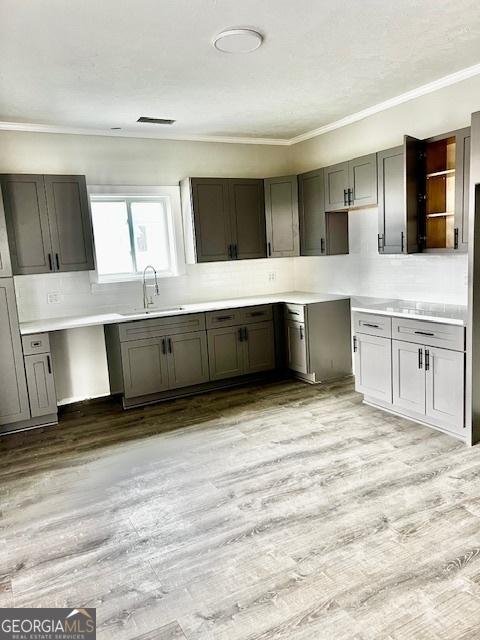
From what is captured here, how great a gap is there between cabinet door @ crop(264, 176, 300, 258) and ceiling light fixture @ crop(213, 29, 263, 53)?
7.76ft

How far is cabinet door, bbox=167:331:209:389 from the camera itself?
15.7 ft

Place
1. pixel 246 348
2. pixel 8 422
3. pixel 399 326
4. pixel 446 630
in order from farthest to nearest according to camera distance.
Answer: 1. pixel 246 348
2. pixel 8 422
3. pixel 399 326
4. pixel 446 630

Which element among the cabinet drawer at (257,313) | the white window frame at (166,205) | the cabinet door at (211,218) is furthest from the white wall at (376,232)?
the white window frame at (166,205)

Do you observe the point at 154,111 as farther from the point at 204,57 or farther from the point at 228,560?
the point at 228,560

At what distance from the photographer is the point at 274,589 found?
83.1 inches

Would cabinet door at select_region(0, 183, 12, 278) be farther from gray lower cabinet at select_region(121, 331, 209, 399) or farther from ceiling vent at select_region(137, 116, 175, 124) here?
ceiling vent at select_region(137, 116, 175, 124)

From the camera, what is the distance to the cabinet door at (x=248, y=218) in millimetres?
5328

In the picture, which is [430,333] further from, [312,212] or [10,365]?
[10,365]

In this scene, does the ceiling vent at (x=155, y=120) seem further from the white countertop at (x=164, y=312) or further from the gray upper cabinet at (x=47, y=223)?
the white countertop at (x=164, y=312)

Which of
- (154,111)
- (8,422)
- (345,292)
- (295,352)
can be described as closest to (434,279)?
(345,292)

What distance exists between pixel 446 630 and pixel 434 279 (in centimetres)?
305

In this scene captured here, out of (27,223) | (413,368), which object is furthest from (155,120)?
(413,368)

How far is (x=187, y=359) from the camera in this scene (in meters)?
4.86

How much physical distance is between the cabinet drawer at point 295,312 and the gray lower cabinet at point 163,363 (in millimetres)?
1018
